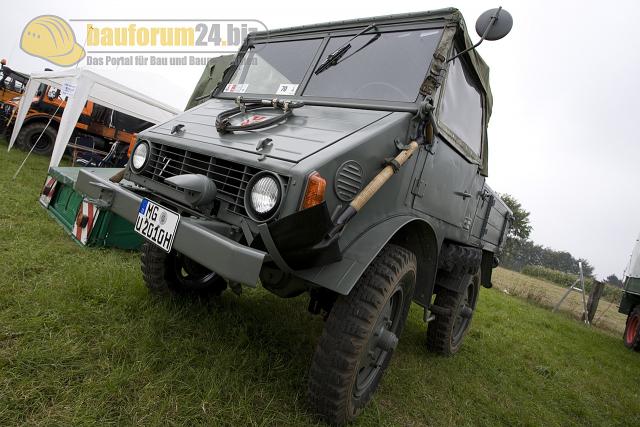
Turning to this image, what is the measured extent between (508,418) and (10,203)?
5.91m

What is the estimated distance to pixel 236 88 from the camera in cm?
315

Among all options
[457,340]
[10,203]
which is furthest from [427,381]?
[10,203]

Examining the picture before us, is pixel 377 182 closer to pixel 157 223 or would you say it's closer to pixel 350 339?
pixel 350 339

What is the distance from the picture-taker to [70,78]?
7590 millimetres

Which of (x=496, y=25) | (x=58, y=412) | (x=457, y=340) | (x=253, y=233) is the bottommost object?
(x=58, y=412)

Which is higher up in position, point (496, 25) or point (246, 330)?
point (496, 25)

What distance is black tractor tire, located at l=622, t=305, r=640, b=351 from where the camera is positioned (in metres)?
7.49

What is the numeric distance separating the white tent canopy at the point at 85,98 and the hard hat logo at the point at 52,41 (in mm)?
1048

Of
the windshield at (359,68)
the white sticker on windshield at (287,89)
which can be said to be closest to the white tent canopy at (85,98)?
the windshield at (359,68)

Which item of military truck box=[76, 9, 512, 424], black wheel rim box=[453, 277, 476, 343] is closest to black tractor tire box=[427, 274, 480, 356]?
Answer: black wheel rim box=[453, 277, 476, 343]

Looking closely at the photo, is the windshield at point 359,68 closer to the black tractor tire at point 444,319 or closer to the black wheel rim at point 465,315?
the black tractor tire at point 444,319

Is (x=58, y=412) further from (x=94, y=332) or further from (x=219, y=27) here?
(x=219, y=27)

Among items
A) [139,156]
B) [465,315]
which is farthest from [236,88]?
[465,315]

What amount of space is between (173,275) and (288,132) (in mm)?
1691
